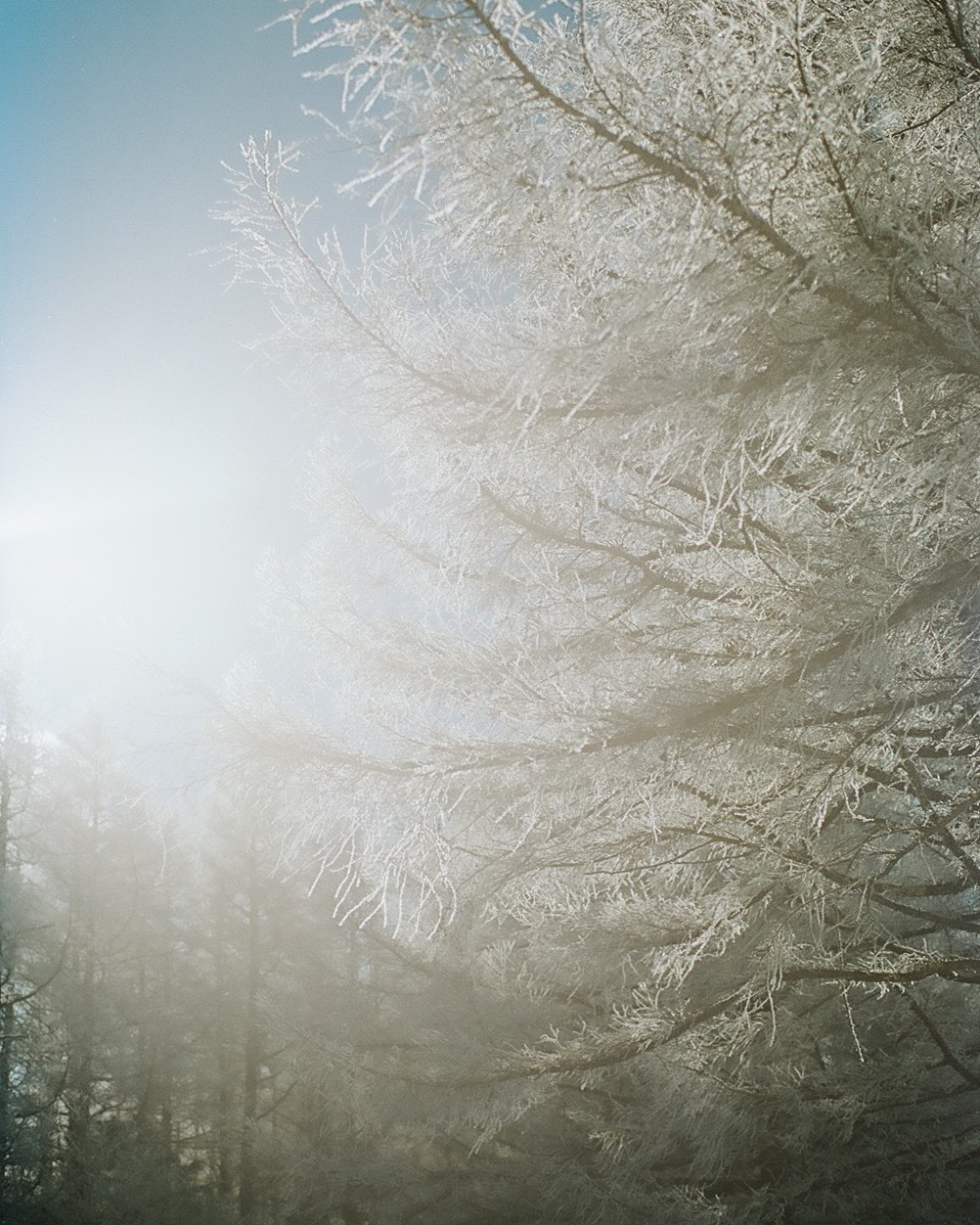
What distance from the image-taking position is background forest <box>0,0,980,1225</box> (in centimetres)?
134

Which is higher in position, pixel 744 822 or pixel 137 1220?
pixel 744 822

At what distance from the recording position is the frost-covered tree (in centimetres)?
133

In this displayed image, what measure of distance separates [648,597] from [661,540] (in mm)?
248

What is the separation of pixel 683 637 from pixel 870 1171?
3927mm

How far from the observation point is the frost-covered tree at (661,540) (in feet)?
4.36

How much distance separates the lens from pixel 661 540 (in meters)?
2.87

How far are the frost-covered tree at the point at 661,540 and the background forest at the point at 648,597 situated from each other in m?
0.01

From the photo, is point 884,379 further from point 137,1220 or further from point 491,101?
point 137,1220

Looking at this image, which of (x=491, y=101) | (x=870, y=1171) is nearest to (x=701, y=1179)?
(x=870, y=1171)

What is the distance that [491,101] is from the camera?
50.8 inches

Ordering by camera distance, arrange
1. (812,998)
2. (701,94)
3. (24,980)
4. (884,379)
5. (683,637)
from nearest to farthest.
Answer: (701,94) → (884,379) → (683,637) → (812,998) → (24,980)

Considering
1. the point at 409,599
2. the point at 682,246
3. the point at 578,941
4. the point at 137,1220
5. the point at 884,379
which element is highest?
the point at 409,599

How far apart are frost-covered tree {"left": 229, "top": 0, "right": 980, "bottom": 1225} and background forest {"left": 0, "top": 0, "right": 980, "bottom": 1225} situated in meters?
0.01

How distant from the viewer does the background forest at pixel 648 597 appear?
1.34m
